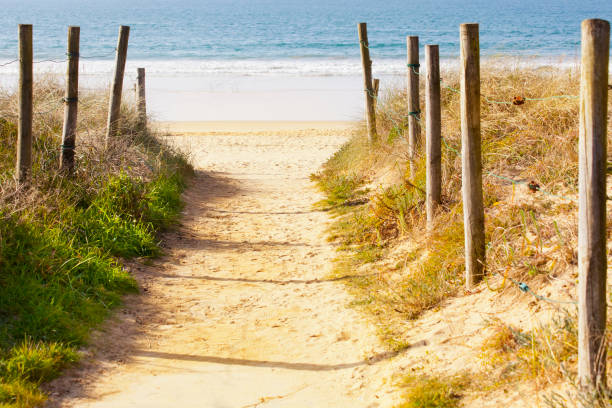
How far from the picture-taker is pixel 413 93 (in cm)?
743

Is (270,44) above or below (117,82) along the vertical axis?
above

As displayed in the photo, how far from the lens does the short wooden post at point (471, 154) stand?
487cm

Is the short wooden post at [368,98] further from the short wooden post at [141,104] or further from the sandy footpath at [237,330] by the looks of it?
the short wooden post at [141,104]

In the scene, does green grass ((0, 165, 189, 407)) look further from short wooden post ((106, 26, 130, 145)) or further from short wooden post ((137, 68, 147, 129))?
short wooden post ((137, 68, 147, 129))

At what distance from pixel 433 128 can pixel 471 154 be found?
126 cm

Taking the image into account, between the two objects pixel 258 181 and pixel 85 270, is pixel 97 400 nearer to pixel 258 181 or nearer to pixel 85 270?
pixel 85 270

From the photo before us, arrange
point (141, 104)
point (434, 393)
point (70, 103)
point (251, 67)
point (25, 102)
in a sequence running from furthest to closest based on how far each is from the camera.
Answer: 1. point (251, 67)
2. point (141, 104)
3. point (70, 103)
4. point (25, 102)
5. point (434, 393)

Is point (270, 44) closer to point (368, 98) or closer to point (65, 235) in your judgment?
point (368, 98)

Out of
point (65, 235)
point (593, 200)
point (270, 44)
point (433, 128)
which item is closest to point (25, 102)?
point (65, 235)

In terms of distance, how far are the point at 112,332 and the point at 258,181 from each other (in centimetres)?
673

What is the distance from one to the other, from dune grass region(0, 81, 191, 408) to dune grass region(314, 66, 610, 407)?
Answer: 237cm

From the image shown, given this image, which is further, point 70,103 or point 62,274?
point 70,103

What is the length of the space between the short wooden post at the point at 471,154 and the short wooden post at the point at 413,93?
2364 millimetres

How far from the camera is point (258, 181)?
11.7 meters
